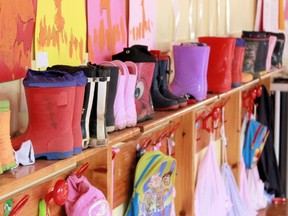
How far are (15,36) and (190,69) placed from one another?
0.92 m

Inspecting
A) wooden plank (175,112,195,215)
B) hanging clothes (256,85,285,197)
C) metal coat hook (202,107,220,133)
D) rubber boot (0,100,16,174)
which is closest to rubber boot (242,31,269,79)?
metal coat hook (202,107,220,133)

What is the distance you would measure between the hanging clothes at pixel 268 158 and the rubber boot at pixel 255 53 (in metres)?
0.45

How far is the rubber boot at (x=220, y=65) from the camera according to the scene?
256 centimetres

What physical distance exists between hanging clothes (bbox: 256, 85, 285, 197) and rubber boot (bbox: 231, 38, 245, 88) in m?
0.88

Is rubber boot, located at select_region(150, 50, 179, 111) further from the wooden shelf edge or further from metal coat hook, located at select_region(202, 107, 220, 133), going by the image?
metal coat hook, located at select_region(202, 107, 220, 133)

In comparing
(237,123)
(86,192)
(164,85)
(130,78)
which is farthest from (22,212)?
(237,123)

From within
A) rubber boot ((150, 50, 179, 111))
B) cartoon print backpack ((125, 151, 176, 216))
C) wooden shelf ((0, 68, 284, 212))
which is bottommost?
cartoon print backpack ((125, 151, 176, 216))

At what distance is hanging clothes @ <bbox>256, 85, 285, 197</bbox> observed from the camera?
3652 millimetres

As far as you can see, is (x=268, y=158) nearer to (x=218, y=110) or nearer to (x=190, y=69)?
(x=218, y=110)

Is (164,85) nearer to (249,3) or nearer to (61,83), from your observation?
(61,83)

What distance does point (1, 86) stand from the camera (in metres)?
1.47

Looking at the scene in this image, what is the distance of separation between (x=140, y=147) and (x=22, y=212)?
756 mm

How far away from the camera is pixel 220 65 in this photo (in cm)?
258

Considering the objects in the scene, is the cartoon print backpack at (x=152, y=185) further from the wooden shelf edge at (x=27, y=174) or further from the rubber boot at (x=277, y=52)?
the rubber boot at (x=277, y=52)
